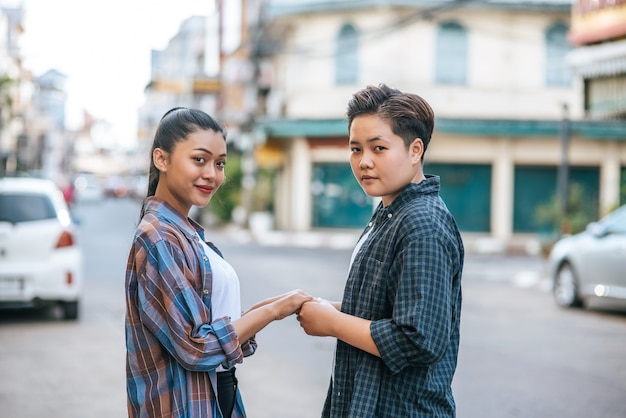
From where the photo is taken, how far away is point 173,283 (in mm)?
2428

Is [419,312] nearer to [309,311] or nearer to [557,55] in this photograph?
[309,311]

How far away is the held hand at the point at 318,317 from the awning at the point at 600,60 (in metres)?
16.7

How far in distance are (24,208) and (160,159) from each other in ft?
26.8

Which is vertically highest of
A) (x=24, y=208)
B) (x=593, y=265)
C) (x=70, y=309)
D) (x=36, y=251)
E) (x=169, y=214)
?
(x=169, y=214)

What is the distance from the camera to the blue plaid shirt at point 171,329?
7.98 ft

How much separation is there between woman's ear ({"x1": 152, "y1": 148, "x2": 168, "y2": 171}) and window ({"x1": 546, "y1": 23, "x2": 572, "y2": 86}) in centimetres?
2902

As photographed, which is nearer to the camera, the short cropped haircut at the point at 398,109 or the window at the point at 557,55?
the short cropped haircut at the point at 398,109

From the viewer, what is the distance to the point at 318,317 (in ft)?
8.32

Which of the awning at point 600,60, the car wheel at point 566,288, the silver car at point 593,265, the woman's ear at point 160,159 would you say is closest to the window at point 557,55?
the awning at point 600,60

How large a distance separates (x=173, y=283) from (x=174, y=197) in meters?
0.35

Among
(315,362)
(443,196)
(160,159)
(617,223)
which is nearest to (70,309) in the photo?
(315,362)

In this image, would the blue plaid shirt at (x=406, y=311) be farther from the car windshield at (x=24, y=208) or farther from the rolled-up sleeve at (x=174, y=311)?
the car windshield at (x=24, y=208)

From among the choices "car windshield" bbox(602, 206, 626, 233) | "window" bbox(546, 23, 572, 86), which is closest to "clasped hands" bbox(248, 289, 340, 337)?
"car windshield" bbox(602, 206, 626, 233)

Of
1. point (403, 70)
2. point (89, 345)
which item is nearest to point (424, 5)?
point (403, 70)
